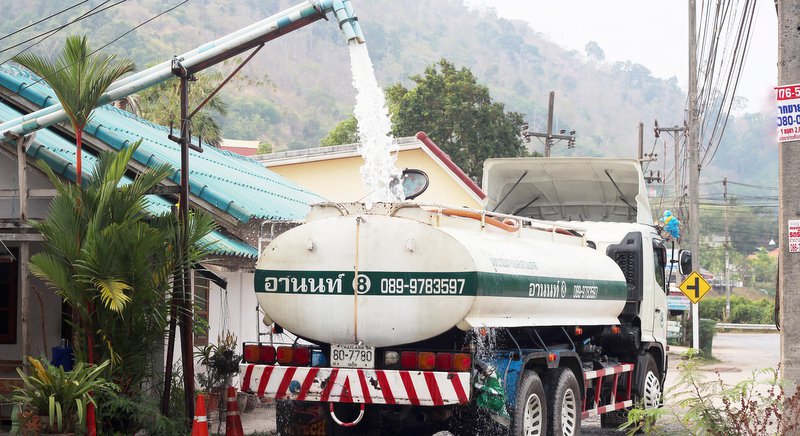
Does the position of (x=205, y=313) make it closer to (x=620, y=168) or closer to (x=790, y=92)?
(x=620, y=168)

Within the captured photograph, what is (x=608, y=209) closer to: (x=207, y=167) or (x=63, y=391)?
A: (x=207, y=167)

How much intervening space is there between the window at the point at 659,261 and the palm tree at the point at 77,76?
7846 millimetres

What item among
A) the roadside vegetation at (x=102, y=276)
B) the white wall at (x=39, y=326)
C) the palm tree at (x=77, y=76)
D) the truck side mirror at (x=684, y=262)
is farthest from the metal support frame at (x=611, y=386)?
the white wall at (x=39, y=326)

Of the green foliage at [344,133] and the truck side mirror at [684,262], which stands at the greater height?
the green foliage at [344,133]

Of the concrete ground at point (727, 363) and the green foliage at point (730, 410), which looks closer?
the green foliage at point (730, 410)

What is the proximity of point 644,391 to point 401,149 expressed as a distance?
18936 mm

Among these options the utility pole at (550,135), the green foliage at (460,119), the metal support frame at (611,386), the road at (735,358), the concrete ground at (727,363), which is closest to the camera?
the metal support frame at (611,386)

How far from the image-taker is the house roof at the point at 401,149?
3238cm

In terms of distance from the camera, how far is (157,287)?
1086 centimetres

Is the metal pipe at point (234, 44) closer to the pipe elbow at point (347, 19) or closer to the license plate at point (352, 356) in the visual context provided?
the pipe elbow at point (347, 19)

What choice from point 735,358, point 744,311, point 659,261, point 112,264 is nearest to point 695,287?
point 735,358

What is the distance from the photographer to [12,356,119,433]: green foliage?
33.0ft

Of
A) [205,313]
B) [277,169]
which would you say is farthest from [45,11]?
[205,313]

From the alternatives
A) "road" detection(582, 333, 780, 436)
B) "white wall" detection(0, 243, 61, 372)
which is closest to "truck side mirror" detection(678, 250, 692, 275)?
"road" detection(582, 333, 780, 436)
